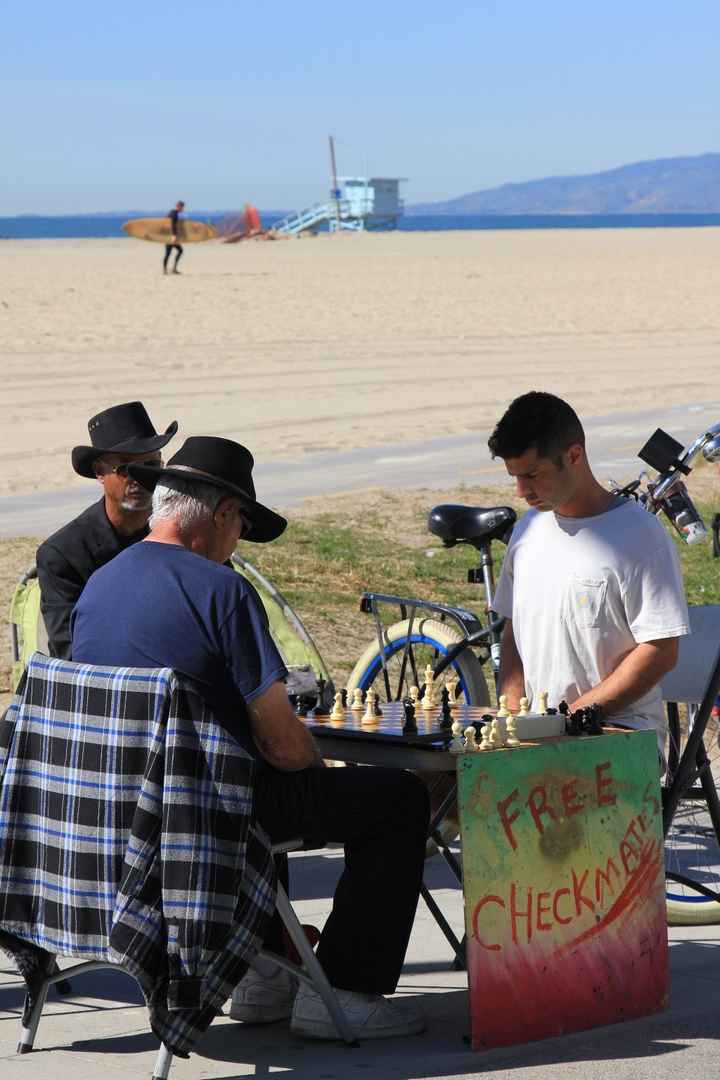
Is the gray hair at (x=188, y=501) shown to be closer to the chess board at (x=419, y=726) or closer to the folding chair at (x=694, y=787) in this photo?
the chess board at (x=419, y=726)

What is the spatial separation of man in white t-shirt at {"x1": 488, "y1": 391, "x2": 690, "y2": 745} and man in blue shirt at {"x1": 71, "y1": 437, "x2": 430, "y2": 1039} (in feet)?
2.37

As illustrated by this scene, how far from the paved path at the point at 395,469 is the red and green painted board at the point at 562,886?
26.4 ft

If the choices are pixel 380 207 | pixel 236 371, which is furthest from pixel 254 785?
pixel 380 207

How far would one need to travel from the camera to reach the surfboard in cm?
6131

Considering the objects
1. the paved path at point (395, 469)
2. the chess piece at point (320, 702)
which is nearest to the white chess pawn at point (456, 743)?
the chess piece at point (320, 702)

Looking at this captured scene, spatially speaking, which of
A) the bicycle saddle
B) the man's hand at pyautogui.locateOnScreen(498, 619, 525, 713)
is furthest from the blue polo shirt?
the bicycle saddle

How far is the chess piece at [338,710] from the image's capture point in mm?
4816

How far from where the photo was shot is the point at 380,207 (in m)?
133

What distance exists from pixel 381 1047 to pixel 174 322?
26842 mm

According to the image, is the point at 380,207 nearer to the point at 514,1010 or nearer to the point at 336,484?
the point at 336,484

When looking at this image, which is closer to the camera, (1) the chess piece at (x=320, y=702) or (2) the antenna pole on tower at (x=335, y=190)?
(1) the chess piece at (x=320, y=702)

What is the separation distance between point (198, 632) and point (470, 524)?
9.02ft

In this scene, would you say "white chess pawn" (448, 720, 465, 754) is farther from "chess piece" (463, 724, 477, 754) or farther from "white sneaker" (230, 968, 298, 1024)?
"white sneaker" (230, 968, 298, 1024)

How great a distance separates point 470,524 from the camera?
21.9 feet
